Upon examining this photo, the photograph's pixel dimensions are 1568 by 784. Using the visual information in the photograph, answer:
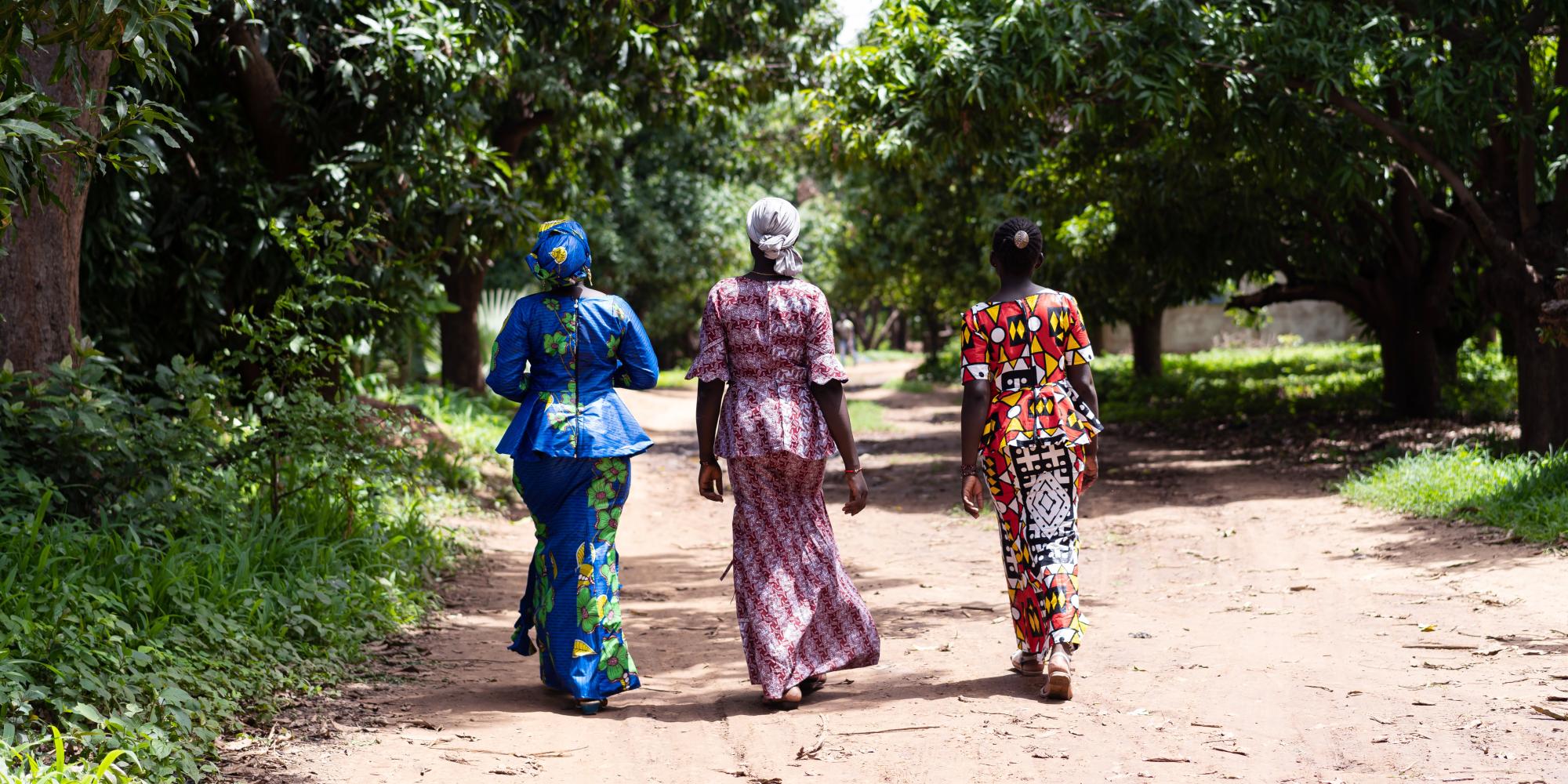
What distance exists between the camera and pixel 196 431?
263 inches

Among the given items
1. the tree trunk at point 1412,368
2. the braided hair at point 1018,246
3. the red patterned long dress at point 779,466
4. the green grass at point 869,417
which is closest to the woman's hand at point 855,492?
the red patterned long dress at point 779,466

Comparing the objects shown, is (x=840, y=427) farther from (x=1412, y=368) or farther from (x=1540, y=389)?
(x=1412, y=368)

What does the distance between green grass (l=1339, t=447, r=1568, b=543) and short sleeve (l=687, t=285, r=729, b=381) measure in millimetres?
5493

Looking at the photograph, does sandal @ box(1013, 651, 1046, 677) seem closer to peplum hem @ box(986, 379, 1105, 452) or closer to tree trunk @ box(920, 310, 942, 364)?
peplum hem @ box(986, 379, 1105, 452)

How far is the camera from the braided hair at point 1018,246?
5.33 metres

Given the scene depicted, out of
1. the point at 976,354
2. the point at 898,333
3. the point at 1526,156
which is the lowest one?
the point at 976,354

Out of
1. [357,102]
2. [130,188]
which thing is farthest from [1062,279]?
[130,188]

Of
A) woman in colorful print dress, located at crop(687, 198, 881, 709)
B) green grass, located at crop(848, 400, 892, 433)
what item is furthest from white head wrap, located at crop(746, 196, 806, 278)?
green grass, located at crop(848, 400, 892, 433)

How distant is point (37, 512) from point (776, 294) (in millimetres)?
3227

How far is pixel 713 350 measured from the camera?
533 centimetres

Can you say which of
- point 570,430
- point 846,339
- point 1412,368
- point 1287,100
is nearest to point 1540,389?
point 1287,100

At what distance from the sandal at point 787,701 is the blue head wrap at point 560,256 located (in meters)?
1.85

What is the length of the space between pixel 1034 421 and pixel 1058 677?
0.99m

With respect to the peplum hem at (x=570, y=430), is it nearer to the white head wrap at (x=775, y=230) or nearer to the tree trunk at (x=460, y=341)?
the white head wrap at (x=775, y=230)
